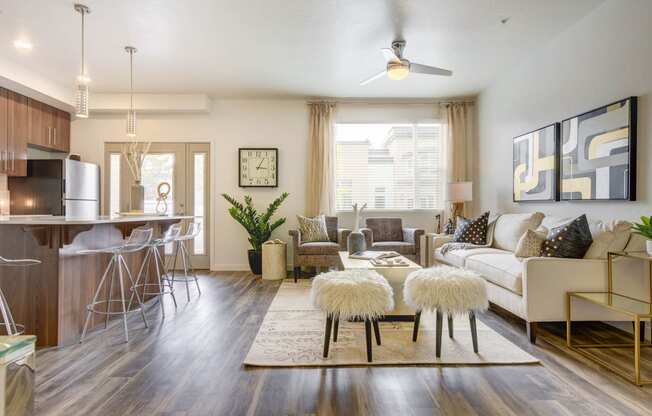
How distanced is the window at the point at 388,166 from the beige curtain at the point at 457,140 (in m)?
0.19

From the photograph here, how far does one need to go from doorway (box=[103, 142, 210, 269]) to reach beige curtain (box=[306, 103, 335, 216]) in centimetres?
172

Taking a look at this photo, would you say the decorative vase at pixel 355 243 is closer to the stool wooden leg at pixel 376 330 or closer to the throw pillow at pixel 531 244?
the stool wooden leg at pixel 376 330

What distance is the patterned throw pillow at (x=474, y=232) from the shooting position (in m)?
4.65

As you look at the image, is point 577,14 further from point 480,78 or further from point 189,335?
point 189,335

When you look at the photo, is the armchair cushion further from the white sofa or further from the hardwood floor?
the hardwood floor

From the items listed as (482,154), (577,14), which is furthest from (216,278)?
(577,14)

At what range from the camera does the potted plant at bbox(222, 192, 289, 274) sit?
18.6 ft

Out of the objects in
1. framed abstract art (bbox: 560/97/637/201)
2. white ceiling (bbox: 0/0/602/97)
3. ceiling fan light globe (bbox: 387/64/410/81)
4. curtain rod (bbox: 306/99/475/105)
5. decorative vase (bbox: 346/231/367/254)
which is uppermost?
white ceiling (bbox: 0/0/602/97)

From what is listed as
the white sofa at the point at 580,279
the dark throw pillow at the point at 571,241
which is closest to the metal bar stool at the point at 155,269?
the white sofa at the point at 580,279

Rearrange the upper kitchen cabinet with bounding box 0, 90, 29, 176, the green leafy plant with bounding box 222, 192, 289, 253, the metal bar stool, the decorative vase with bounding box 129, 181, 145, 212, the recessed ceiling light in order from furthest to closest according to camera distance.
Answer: the green leafy plant with bounding box 222, 192, 289, 253 → the upper kitchen cabinet with bounding box 0, 90, 29, 176 → the decorative vase with bounding box 129, 181, 145, 212 → the recessed ceiling light → the metal bar stool

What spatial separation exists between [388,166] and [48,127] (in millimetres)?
5227

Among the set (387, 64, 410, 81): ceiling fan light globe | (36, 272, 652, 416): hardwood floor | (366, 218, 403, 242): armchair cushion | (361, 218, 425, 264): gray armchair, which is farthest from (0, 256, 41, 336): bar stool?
(366, 218, 403, 242): armchair cushion

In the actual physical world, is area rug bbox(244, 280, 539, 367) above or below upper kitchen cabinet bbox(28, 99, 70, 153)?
below

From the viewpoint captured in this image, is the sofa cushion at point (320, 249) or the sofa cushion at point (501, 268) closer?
the sofa cushion at point (501, 268)
